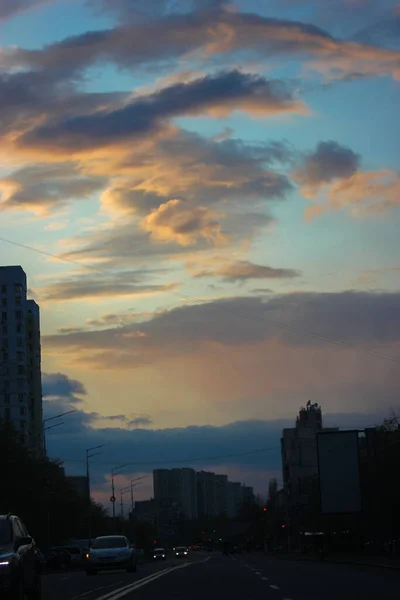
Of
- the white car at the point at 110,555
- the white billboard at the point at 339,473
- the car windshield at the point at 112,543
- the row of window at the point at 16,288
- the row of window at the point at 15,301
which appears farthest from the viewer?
the row of window at the point at 16,288

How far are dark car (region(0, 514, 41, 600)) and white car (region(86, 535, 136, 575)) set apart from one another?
Result: 22.5m

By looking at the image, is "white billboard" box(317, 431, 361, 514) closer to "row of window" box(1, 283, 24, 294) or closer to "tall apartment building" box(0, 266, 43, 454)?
"tall apartment building" box(0, 266, 43, 454)

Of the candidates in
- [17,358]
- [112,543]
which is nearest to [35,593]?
[112,543]

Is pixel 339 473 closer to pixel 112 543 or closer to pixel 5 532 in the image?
pixel 112 543

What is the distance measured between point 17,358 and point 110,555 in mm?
111032

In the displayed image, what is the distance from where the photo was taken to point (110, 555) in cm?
4394

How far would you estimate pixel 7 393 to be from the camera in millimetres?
151625

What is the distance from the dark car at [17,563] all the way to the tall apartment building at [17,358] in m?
128

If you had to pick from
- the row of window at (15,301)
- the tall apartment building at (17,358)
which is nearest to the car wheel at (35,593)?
the tall apartment building at (17,358)

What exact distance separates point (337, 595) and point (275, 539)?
179243mm

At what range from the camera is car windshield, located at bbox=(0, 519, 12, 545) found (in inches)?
747

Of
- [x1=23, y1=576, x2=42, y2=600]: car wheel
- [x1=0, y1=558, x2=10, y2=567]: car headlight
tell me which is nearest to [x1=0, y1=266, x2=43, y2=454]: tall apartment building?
[x1=23, y1=576, x2=42, y2=600]: car wheel

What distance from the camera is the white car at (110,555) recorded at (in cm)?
4375

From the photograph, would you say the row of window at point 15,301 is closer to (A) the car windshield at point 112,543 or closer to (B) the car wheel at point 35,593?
(A) the car windshield at point 112,543
